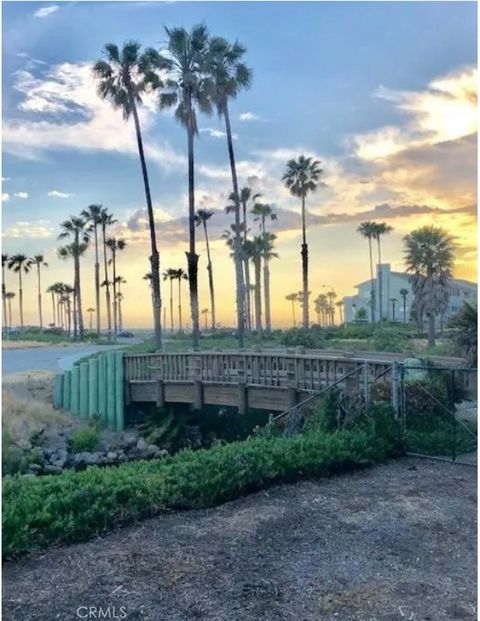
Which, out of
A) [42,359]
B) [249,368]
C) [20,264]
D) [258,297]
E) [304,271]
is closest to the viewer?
[20,264]

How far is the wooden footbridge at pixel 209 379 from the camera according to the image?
25.2ft

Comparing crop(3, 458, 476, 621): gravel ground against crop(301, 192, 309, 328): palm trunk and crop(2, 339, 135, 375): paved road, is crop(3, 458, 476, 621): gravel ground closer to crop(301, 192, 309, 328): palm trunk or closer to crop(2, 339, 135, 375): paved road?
crop(2, 339, 135, 375): paved road

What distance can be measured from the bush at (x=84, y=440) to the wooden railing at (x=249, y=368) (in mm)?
1803

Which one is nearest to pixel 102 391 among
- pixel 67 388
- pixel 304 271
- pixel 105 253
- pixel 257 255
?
pixel 67 388

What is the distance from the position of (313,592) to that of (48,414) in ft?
31.4

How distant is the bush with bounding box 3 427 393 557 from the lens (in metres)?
3.37

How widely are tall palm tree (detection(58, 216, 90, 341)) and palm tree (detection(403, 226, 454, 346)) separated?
8439 millimetres

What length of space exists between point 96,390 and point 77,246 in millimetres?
5152

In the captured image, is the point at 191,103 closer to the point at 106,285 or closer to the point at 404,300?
the point at 106,285

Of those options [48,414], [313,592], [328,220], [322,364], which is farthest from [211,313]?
[313,592]

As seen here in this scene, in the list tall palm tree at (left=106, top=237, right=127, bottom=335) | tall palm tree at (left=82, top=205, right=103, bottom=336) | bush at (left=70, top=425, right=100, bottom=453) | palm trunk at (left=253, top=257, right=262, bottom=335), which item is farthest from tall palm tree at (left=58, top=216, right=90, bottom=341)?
palm trunk at (left=253, top=257, right=262, bottom=335)

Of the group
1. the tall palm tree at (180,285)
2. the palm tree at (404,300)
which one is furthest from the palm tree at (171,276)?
the palm tree at (404,300)
